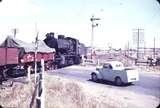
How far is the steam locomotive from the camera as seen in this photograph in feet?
94.5

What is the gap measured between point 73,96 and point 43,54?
517 inches

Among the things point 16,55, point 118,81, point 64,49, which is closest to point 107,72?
point 118,81

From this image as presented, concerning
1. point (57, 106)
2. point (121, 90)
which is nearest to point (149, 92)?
point (121, 90)

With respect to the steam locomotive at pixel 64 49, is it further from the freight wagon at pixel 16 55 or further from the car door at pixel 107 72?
the car door at pixel 107 72

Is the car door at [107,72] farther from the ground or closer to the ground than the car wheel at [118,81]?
farther from the ground

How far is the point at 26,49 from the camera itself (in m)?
21.0

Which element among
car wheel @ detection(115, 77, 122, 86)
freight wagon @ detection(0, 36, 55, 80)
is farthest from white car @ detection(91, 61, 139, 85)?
freight wagon @ detection(0, 36, 55, 80)

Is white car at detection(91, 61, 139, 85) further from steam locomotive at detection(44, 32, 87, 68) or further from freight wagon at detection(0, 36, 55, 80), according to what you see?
steam locomotive at detection(44, 32, 87, 68)

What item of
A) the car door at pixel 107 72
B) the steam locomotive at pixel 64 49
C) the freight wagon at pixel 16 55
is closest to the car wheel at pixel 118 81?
the car door at pixel 107 72

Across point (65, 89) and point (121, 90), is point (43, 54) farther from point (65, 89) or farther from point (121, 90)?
point (65, 89)

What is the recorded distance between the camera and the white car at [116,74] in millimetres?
17719

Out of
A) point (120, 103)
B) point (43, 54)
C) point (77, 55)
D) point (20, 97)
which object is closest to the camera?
point (20, 97)

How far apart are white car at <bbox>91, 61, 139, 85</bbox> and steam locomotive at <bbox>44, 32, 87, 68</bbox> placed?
9191 millimetres

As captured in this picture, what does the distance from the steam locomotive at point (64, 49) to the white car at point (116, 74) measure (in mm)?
9191
